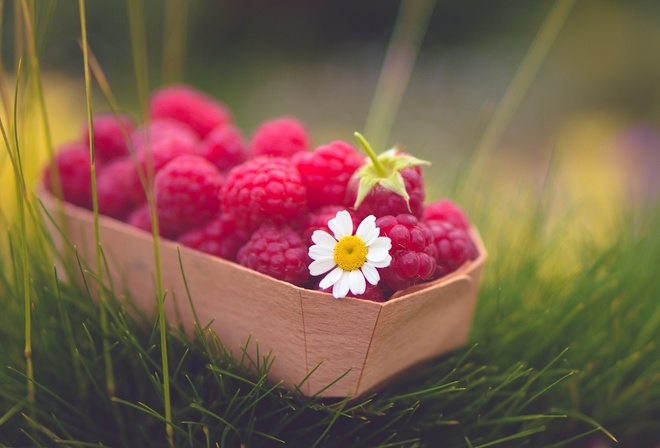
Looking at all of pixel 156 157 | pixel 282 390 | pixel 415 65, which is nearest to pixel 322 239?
pixel 282 390

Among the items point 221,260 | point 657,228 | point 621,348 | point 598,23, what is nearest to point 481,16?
point 598,23

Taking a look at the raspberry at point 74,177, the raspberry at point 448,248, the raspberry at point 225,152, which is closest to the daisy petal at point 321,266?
the raspberry at point 448,248

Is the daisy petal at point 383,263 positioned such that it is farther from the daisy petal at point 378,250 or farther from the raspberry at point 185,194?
the raspberry at point 185,194

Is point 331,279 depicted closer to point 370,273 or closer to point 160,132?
point 370,273

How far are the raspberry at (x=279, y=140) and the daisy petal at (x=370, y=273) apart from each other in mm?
194

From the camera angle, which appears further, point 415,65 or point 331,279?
point 415,65

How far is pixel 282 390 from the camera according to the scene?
0.49m

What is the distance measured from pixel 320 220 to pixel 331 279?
0.06 metres

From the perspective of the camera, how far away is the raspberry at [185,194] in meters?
0.54

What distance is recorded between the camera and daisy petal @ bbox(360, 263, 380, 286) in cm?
43

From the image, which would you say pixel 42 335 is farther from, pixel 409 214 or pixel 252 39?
pixel 252 39

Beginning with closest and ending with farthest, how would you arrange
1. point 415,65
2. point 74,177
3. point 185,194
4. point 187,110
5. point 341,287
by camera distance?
point 341,287, point 185,194, point 74,177, point 187,110, point 415,65

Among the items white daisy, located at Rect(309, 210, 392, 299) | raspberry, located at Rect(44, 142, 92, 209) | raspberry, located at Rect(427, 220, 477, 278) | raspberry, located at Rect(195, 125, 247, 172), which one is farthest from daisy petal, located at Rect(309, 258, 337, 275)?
raspberry, located at Rect(44, 142, 92, 209)

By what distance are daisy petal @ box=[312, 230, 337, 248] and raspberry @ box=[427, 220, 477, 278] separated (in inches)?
3.8
